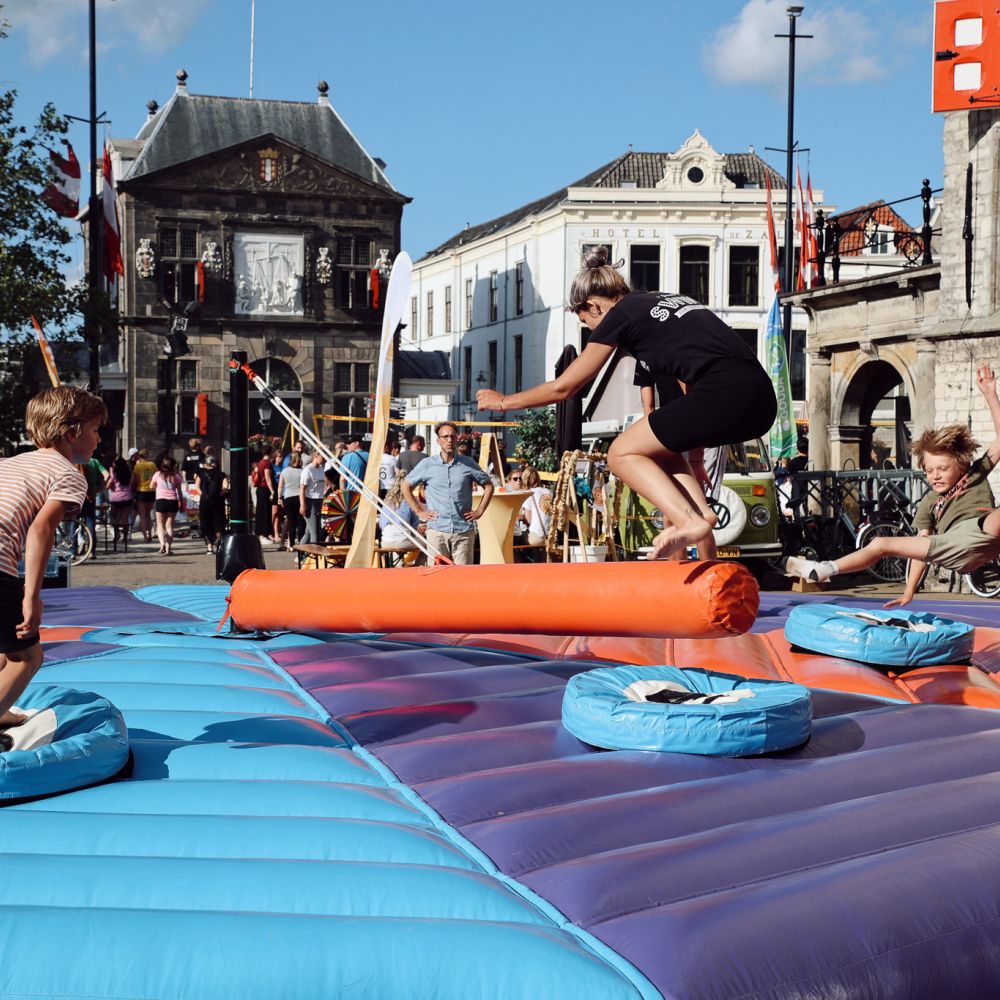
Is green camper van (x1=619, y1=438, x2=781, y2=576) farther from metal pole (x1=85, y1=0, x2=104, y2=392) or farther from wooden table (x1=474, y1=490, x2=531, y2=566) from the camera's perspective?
metal pole (x1=85, y1=0, x2=104, y2=392)

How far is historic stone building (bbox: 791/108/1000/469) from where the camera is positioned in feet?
46.8

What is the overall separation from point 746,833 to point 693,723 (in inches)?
29.1

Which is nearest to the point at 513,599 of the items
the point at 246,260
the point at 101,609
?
the point at 101,609

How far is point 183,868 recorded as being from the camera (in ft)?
10.8

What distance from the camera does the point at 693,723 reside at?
14.1 feet

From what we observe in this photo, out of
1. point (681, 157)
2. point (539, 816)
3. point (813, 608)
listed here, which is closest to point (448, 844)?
point (539, 816)

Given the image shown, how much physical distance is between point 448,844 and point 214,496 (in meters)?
15.3

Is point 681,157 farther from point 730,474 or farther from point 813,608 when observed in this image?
point 813,608

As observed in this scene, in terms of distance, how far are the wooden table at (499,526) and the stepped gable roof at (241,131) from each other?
29.4 m

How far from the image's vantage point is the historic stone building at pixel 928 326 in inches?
561

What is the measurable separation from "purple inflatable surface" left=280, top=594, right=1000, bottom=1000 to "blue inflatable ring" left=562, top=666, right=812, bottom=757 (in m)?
0.05

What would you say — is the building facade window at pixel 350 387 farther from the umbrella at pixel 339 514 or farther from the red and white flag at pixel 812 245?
the umbrella at pixel 339 514

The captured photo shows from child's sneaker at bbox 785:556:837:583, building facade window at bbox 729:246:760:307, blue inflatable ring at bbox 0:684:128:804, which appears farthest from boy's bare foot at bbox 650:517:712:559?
building facade window at bbox 729:246:760:307

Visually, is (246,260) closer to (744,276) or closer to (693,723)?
(744,276)
